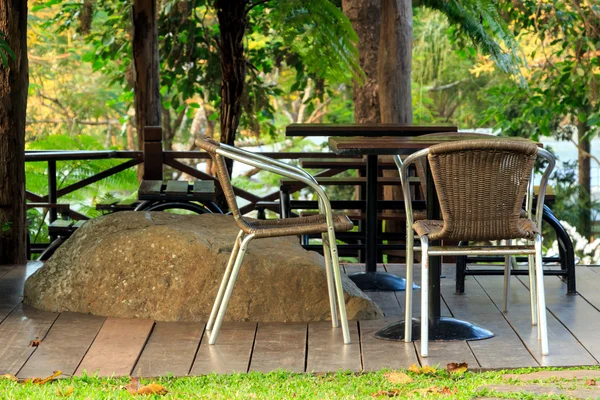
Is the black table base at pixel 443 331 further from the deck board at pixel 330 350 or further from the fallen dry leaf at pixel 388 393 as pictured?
the fallen dry leaf at pixel 388 393

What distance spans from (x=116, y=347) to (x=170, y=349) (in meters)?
0.22

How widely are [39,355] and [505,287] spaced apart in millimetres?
2148

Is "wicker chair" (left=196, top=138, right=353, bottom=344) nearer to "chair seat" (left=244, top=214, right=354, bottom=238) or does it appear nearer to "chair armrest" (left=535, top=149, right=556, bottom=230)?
"chair seat" (left=244, top=214, right=354, bottom=238)

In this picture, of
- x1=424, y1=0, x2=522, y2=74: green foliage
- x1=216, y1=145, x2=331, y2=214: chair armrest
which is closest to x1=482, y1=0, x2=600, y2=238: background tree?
x1=424, y1=0, x2=522, y2=74: green foliage

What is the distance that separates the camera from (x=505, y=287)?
4.19 metres

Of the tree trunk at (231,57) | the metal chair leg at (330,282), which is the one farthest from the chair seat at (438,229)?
the tree trunk at (231,57)

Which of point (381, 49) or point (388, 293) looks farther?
point (381, 49)

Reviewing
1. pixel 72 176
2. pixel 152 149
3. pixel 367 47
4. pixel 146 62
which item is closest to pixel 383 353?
pixel 152 149

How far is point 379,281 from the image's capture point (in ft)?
15.6

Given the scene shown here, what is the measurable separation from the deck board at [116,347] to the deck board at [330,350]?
0.67 m

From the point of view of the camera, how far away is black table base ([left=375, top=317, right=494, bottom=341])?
3.59 m

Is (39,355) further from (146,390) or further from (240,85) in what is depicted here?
(240,85)

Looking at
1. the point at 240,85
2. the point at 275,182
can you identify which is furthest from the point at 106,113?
Answer: the point at 240,85

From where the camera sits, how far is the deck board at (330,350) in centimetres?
322
